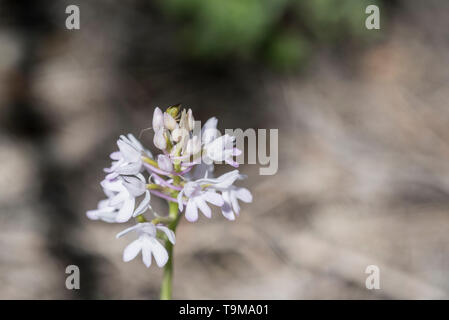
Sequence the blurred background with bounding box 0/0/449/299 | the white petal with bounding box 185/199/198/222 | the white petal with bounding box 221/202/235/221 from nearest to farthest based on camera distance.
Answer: the white petal with bounding box 185/199/198/222
the white petal with bounding box 221/202/235/221
the blurred background with bounding box 0/0/449/299

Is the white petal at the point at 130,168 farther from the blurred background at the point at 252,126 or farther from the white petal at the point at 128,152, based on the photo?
the blurred background at the point at 252,126

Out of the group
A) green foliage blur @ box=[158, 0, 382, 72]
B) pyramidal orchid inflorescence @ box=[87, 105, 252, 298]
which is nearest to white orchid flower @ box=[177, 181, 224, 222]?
pyramidal orchid inflorescence @ box=[87, 105, 252, 298]

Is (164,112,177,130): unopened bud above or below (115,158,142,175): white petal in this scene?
above

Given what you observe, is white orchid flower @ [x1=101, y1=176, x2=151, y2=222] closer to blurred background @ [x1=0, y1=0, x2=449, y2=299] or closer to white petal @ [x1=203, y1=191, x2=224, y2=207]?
white petal @ [x1=203, y1=191, x2=224, y2=207]

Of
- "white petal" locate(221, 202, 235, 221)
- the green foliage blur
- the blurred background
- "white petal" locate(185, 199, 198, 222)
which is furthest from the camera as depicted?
the green foliage blur

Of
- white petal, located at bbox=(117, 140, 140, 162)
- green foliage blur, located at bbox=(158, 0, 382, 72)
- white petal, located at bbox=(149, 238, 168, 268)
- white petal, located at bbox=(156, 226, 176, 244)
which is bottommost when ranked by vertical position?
white petal, located at bbox=(149, 238, 168, 268)

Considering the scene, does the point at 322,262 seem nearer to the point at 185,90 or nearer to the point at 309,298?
the point at 309,298
